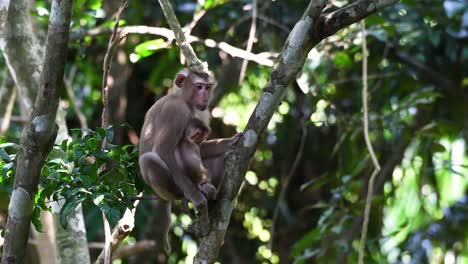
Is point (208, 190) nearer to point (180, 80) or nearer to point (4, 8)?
point (180, 80)

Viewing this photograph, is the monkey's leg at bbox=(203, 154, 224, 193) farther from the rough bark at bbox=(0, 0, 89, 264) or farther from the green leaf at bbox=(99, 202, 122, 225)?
the green leaf at bbox=(99, 202, 122, 225)

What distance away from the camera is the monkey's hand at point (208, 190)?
464 cm

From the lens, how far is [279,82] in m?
4.05

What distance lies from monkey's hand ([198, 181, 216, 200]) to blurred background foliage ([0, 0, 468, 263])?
1.84m

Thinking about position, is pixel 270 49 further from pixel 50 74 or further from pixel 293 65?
pixel 50 74

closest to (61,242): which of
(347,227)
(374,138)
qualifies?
(347,227)

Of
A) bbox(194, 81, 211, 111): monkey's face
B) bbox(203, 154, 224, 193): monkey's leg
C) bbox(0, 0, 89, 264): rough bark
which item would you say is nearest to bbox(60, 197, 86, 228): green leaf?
bbox(203, 154, 224, 193): monkey's leg

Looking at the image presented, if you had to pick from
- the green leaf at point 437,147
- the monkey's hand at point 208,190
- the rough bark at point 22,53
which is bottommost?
the green leaf at point 437,147

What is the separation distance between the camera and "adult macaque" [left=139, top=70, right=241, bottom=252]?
488 cm

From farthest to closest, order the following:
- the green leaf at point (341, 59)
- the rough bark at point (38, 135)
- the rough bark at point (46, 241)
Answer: the green leaf at point (341, 59), the rough bark at point (46, 241), the rough bark at point (38, 135)

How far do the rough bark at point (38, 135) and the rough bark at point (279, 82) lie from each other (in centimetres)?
84

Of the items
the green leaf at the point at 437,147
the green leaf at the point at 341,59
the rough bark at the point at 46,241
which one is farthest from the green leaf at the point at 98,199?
the green leaf at the point at 341,59

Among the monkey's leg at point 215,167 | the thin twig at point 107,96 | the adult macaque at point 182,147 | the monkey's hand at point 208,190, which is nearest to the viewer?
the thin twig at point 107,96

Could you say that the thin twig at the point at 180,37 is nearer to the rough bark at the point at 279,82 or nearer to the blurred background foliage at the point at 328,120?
the rough bark at the point at 279,82
